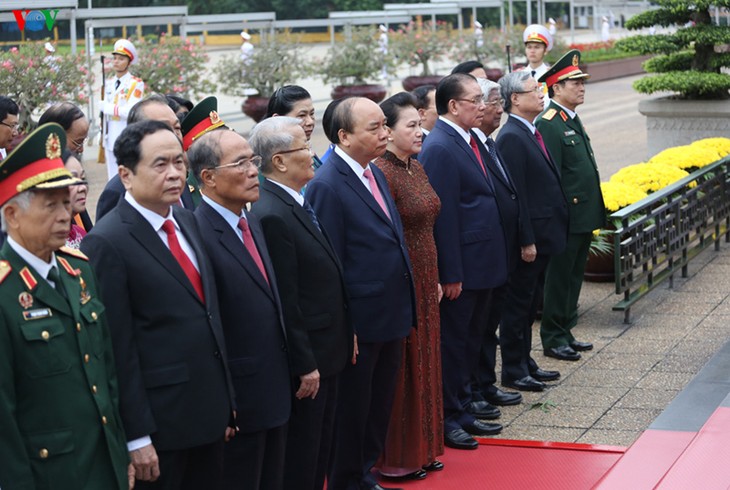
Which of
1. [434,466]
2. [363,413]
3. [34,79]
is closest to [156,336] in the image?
[363,413]

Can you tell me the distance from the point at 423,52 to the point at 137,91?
15292 millimetres

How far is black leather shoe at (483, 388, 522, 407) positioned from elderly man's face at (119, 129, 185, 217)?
3.52m

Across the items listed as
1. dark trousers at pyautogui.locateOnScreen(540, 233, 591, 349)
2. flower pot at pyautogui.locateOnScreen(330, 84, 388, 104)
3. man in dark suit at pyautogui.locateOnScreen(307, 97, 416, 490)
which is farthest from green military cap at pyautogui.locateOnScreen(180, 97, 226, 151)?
flower pot at pyautogui.locateOnScreen(330, 84, 388, 104)

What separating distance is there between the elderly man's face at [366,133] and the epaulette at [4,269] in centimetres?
222

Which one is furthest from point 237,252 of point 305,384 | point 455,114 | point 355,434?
point 455,114

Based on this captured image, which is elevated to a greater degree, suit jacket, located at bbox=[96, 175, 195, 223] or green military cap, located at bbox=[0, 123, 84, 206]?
green military cap, located at bbox=[0, 123, 84, 206]

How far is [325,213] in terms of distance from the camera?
17.8 feet

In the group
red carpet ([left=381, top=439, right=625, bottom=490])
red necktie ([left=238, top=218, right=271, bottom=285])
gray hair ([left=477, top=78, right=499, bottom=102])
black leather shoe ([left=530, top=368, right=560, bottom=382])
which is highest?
gray hair ([left=477, top=78, right=499, bottom=102])

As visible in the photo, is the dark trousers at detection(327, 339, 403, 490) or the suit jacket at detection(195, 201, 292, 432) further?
the dark trousers at detection(327, 339, 403, 490)

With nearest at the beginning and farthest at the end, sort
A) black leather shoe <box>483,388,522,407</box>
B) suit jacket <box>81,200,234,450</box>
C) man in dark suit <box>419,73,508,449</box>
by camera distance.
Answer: suit jacket <box>81,200,234,450</box> → man in dark suit <box>419,73,508,449</box> → black leather shoe <box>483,388,522,407</box>

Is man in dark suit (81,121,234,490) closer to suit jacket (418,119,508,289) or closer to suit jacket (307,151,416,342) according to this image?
suit jacket (307,151,416,342)

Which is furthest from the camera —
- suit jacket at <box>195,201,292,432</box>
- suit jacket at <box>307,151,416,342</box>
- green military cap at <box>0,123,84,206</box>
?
suit jacket at <box>307,151,416,342</box>

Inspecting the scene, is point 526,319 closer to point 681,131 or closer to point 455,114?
point 455,114

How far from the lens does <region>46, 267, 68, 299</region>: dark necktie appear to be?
146 inches
